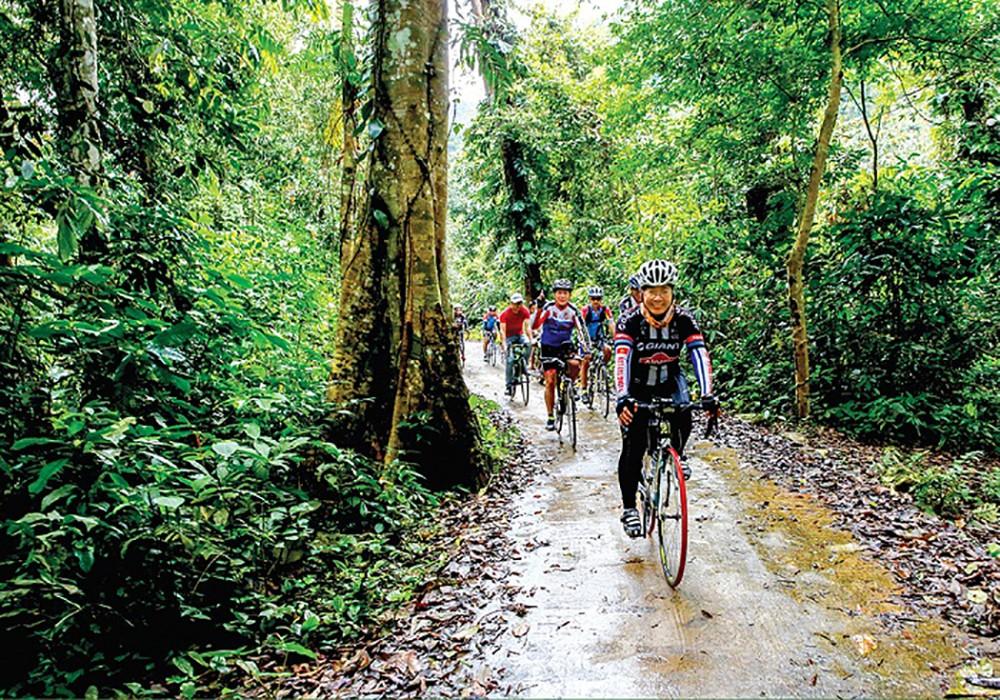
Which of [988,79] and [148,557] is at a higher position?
[988,79]

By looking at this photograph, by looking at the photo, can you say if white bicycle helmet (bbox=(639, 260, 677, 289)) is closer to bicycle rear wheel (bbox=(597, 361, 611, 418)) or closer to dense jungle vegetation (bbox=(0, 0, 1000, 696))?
dense jungle vegetation (bbox=(0, 0, 1000, 696))

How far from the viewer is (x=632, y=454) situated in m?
5.40

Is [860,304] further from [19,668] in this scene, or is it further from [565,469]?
[19,668]

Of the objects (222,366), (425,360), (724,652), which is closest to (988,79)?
(425,360)

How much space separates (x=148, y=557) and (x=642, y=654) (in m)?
3.16

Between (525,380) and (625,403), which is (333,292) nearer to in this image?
(525,380)

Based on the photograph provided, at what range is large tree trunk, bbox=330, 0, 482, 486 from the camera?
725cm

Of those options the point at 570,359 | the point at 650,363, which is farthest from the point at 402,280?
the point at 570,359

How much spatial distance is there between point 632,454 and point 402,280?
139 inches

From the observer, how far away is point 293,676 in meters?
3.88

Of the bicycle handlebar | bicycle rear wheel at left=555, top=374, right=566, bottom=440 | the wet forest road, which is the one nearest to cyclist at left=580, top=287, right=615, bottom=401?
bicycle rear wheel at left=555, top=374, right=566, bottom=440

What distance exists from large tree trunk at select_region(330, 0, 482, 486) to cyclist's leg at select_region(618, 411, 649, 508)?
2351mm

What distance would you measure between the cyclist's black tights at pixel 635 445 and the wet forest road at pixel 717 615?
573mm

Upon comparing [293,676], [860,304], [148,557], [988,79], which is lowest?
[293,676]
